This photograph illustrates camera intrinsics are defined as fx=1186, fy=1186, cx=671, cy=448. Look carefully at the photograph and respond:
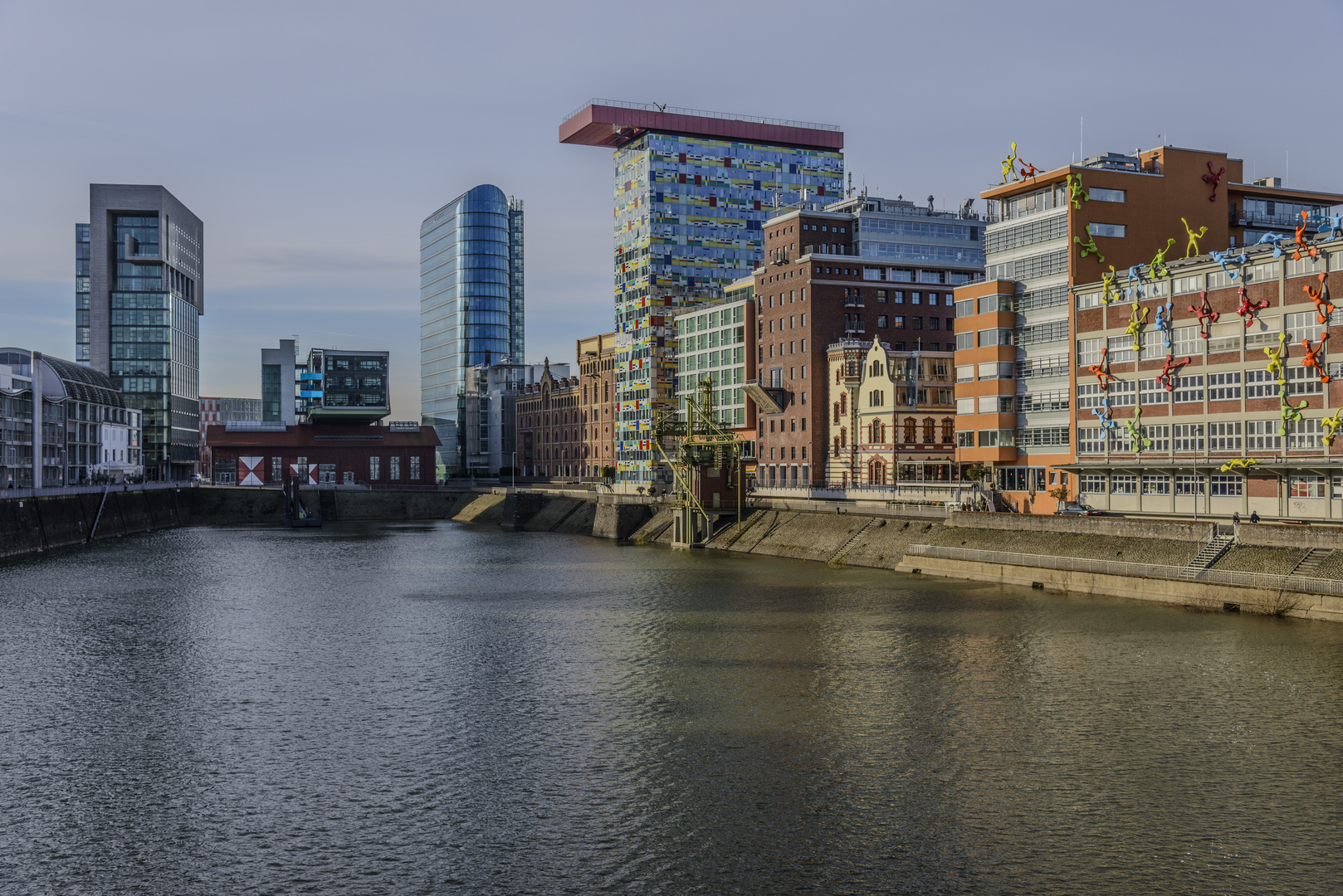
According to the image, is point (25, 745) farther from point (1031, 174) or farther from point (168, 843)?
point (1031, 174)

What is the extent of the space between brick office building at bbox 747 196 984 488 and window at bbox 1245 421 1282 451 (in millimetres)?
54879

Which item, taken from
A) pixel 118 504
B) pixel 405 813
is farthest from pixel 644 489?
Answer: pixel 405 813

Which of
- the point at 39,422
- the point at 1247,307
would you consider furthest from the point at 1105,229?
the point at 39,422

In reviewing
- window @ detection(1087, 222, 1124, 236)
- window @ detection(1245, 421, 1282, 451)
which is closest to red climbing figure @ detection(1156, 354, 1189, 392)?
window @ detection(1245, 421, 1282, 451)

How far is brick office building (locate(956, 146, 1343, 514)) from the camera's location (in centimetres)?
10088

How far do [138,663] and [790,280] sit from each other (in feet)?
346

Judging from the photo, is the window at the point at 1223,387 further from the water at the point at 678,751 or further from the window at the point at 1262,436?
the water at the point at 678,751

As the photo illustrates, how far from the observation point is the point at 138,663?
5934cm

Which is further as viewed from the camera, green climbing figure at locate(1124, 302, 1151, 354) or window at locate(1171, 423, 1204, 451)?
green climbing figure at locate(1124, 302, 1151, 354)

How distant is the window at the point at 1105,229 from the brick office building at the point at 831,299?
37648 mm

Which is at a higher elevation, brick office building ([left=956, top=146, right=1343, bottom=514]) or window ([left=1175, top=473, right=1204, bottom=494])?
brick office building ([left=956, top=146, right=1343, bottom=514])

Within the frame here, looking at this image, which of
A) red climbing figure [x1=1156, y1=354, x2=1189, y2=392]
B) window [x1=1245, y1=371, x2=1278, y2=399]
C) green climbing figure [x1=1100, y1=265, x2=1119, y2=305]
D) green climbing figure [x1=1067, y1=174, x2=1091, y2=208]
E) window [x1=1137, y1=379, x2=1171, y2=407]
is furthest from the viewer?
green climbing figure [x1=1067, y1=174, x2=1091, y2=208]

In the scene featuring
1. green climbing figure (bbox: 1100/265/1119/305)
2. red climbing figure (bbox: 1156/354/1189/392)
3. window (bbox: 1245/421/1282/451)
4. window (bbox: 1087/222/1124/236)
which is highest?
window (bbox: 1087/222/1124/236)

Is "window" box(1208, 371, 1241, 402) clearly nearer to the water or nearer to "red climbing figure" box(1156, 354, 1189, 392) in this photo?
"red climbing figure" box(1156, 354, 1189, 392)
